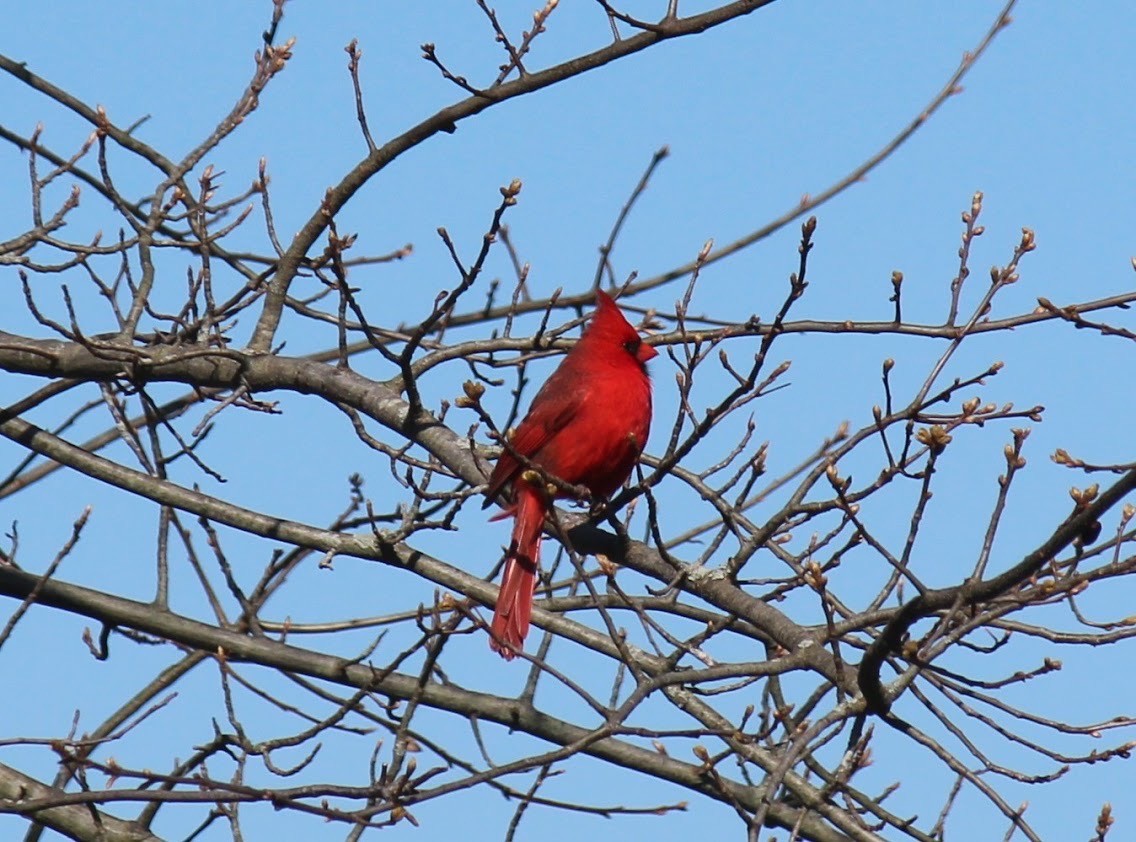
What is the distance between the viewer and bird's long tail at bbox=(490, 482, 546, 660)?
4.43 m

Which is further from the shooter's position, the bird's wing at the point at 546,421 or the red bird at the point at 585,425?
the bird's wing at the point at 546,421

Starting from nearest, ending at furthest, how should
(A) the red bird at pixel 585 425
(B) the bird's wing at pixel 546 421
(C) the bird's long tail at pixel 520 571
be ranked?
(C) the bird's long tail at pixel 520 571 → (A) the red bird at pixel 585 425 → (B) the bird's wing at pixel 546 421

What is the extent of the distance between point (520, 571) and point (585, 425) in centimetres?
65

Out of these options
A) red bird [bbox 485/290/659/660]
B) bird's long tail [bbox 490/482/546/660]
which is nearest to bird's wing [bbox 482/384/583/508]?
red bird [bbox 485/290/659/660]

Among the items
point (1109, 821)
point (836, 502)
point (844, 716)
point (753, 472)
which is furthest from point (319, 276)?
point (1109, 821)

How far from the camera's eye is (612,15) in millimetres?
4422

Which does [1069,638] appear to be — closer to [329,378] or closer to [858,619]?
[858,619]

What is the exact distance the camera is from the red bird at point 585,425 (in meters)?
4.76

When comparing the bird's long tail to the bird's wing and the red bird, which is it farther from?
the bird's wing

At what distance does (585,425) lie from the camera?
506cm

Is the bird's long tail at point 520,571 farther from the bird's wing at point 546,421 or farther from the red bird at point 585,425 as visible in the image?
the bird's wing at point 546,421

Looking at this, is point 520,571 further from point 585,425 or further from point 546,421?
point 546,421

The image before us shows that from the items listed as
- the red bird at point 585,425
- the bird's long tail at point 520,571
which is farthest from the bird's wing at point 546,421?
the bird's long tail at point 520,571

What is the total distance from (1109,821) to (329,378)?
2.20 m
